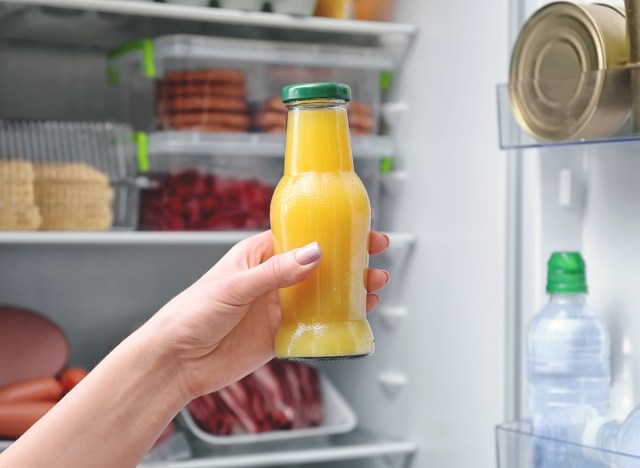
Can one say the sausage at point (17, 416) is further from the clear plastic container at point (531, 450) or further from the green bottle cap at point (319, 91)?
the green bottle cap at point (319, 91)

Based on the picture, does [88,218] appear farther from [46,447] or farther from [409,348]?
[46,447]

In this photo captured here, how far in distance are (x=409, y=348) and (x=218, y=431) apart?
416mm

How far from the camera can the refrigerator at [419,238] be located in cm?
155

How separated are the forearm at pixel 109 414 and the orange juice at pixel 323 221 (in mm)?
168

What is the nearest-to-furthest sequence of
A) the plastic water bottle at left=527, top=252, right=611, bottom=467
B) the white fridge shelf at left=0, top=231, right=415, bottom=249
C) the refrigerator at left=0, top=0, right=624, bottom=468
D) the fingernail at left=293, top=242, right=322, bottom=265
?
1. the fingernail at left=293, top=242, right=322, bottom=265
2. the plastic water bottle at left=527, top=252, right=611, bottom=467
3. the refrigerator at left=0, top=0, right=624, bottom=468
4. the white fridge shelf at left=0, top=231, right=415, bottom=249

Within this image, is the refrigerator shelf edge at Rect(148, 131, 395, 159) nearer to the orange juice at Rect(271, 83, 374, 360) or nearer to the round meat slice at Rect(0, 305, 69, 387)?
the round meat slice at Rect(0, 305, 69, 387)

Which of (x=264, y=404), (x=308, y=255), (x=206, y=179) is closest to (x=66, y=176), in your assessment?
(x=206, y=179)

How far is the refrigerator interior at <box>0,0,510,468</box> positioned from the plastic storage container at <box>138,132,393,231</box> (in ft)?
0.29

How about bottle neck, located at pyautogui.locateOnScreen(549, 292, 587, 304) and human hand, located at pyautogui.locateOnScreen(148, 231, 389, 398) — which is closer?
human hand, located at pyautogui.locateOnScreen(148, 231, 389, 398)

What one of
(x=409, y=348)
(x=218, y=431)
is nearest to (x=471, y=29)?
(x=409, y=348)

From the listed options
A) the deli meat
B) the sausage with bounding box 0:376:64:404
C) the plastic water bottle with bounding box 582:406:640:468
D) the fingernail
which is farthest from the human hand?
the deli meat

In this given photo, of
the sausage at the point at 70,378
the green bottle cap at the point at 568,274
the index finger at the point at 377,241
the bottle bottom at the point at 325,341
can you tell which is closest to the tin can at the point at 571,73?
the green bottle cap at the point at 568,274

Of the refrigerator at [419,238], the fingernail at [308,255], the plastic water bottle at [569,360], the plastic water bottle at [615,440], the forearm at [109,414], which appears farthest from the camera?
the refrigerator at [419,238]

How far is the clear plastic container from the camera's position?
1.25 m
